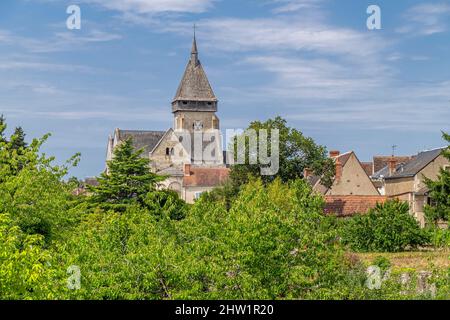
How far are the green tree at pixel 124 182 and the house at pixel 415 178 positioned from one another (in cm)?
2221

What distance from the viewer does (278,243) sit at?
64.5 ft

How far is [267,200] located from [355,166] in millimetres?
48163

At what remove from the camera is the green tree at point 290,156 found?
211ft

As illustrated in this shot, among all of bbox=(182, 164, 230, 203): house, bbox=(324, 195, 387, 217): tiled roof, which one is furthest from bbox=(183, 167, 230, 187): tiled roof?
bbox=(324, 195, 387, 217): tiled roof

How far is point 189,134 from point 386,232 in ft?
330

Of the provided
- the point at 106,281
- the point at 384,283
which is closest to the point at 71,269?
the point at 106,281

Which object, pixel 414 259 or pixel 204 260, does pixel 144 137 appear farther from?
pixel 204 260

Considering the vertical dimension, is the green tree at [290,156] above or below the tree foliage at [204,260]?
above

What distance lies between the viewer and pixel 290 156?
2559 inches

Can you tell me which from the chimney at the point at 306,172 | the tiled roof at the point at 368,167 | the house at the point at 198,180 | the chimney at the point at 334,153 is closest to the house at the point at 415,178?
the chimney at the point at 334,153

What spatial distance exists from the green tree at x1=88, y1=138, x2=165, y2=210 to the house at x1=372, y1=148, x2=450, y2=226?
72.9 feet

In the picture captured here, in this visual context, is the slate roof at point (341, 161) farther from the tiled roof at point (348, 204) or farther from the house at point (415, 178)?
the tiled roof at point (348, 204)

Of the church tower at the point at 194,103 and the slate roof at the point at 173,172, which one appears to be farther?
the church tower at the point at 194,103
